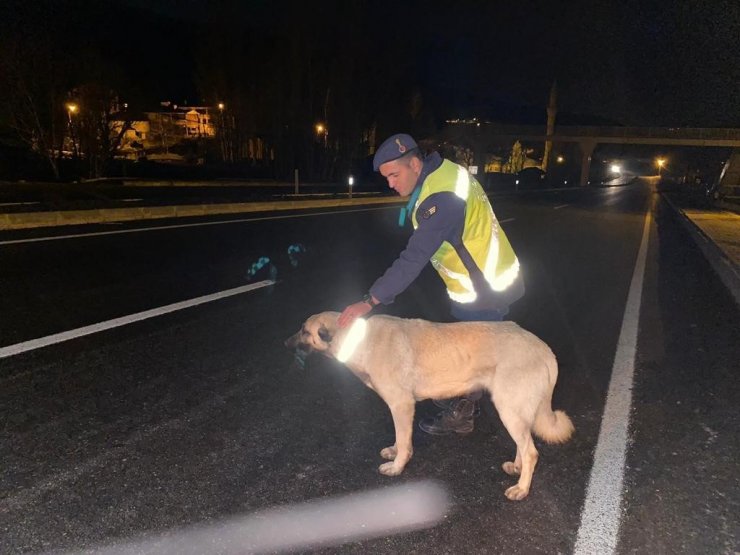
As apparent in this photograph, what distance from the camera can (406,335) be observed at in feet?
10.9

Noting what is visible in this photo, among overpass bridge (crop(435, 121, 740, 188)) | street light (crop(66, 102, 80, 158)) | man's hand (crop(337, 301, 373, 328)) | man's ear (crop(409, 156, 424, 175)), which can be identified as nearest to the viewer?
man's hand (crop(337, 301, 373, 328))

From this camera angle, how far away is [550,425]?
321cm

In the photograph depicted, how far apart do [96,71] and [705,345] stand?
115 feet

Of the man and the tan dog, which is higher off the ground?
the man

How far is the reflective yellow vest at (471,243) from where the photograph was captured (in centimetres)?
338

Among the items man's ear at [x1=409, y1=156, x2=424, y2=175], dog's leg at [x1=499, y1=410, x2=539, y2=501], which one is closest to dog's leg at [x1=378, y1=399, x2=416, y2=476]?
dog's leg at [x1=499, y1=410, x2=539, y2=501]

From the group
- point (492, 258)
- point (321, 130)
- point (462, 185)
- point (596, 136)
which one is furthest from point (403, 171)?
point (596, 136)

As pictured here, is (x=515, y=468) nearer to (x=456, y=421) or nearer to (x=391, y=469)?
(x=456, y=421)

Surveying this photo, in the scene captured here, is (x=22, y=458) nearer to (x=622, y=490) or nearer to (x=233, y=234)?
(x=622, y=490)

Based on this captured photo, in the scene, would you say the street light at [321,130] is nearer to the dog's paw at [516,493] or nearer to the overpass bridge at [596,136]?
the overpass bridge at [596,136]

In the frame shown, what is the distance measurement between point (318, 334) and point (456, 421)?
1.29 meters

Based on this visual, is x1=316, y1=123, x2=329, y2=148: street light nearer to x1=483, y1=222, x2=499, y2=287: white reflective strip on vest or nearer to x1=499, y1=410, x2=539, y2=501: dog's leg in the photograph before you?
x1=483, y1=222, x2=499, y2=287: white reflective strip on vest

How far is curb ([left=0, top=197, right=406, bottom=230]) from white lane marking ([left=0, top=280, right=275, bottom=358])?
8246 mm

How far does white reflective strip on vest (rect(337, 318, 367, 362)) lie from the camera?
10.7ft
